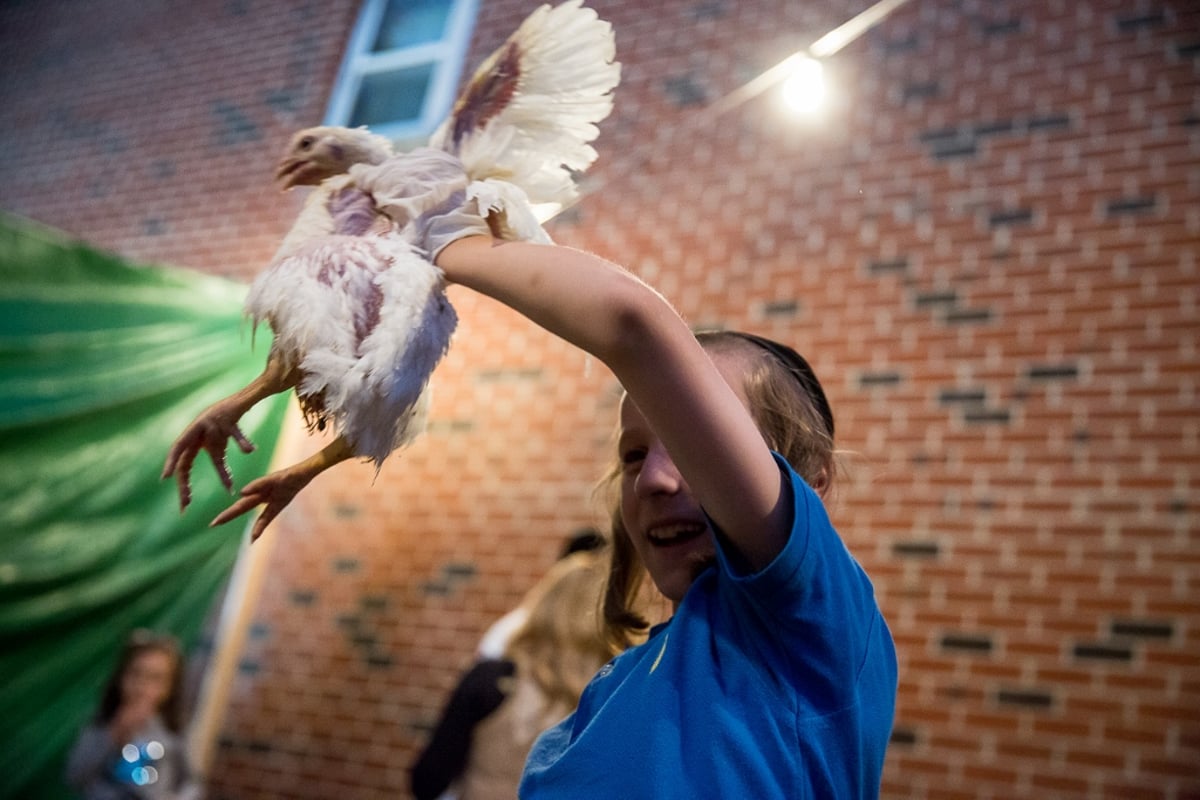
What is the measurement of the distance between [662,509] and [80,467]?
1.82 m

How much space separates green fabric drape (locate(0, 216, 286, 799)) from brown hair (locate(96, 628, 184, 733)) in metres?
0.04

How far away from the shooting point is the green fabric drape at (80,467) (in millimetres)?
1934

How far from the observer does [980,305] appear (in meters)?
1.91

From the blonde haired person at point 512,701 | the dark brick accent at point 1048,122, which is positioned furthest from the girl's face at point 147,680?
the dark brick accent at point 1048,122

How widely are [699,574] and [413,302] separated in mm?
199

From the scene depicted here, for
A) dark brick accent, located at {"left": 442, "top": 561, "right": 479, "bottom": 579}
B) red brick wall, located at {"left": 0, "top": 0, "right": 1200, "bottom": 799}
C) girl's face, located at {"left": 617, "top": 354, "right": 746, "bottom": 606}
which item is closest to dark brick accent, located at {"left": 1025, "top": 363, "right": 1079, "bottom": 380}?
red brick wall, located at {"left": 0, "top": 0, "right": 1200, "bottom": 799}

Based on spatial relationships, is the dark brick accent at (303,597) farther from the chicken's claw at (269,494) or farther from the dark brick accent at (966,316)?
the chicken's claw at (269,494)

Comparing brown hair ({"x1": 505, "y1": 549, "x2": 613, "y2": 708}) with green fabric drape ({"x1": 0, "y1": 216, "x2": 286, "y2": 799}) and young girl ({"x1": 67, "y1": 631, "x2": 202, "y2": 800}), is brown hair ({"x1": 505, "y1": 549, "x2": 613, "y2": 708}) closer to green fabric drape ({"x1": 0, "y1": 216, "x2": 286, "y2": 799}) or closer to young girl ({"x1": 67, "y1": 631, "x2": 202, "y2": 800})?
green fabric drape ({"x1": 0, "y1": 216, "x2": 286, "y2": 799})

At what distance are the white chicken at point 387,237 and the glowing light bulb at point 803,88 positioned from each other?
0.98 meters

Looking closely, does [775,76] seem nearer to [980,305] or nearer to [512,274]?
[980,305]

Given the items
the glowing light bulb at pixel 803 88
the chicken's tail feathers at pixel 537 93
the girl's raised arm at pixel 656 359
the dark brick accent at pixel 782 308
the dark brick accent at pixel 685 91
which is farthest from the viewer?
the dark brick accent at pixel 782 308

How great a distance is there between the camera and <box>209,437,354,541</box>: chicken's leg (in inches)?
17.8

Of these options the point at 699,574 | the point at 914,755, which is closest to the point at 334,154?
the point at 699,574

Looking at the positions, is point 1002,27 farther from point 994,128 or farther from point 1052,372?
point 1052,372
